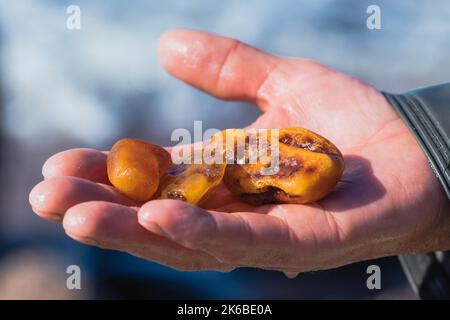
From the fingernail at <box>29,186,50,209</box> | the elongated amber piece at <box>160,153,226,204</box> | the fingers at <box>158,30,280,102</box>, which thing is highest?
the fingers at <box>158,30,280,102</box>

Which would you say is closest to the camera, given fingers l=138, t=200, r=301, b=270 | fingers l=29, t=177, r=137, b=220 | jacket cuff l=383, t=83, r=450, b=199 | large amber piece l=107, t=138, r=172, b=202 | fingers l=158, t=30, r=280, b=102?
fingers l=138, t=200, r=301, b=270

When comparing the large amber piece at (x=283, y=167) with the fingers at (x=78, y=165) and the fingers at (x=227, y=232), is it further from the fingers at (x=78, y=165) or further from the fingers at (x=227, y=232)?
the fingers at (x=78, y=165)

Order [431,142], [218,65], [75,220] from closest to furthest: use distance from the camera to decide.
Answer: [75,220], [431,142], [218,65]

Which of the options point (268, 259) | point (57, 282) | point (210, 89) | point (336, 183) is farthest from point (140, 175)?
point (57, 282)

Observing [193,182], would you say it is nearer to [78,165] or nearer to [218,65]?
[78,165]

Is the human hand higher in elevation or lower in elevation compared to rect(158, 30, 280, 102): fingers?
lower

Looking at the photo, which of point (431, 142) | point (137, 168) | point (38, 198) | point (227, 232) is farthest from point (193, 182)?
point (431, 142)

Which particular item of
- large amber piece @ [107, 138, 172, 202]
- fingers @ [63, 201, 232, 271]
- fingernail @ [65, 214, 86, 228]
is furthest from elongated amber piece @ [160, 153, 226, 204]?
fingernail @ [65, 214, 86, 228]

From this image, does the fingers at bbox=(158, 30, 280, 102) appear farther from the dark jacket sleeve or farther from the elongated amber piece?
the elongated amber piece
